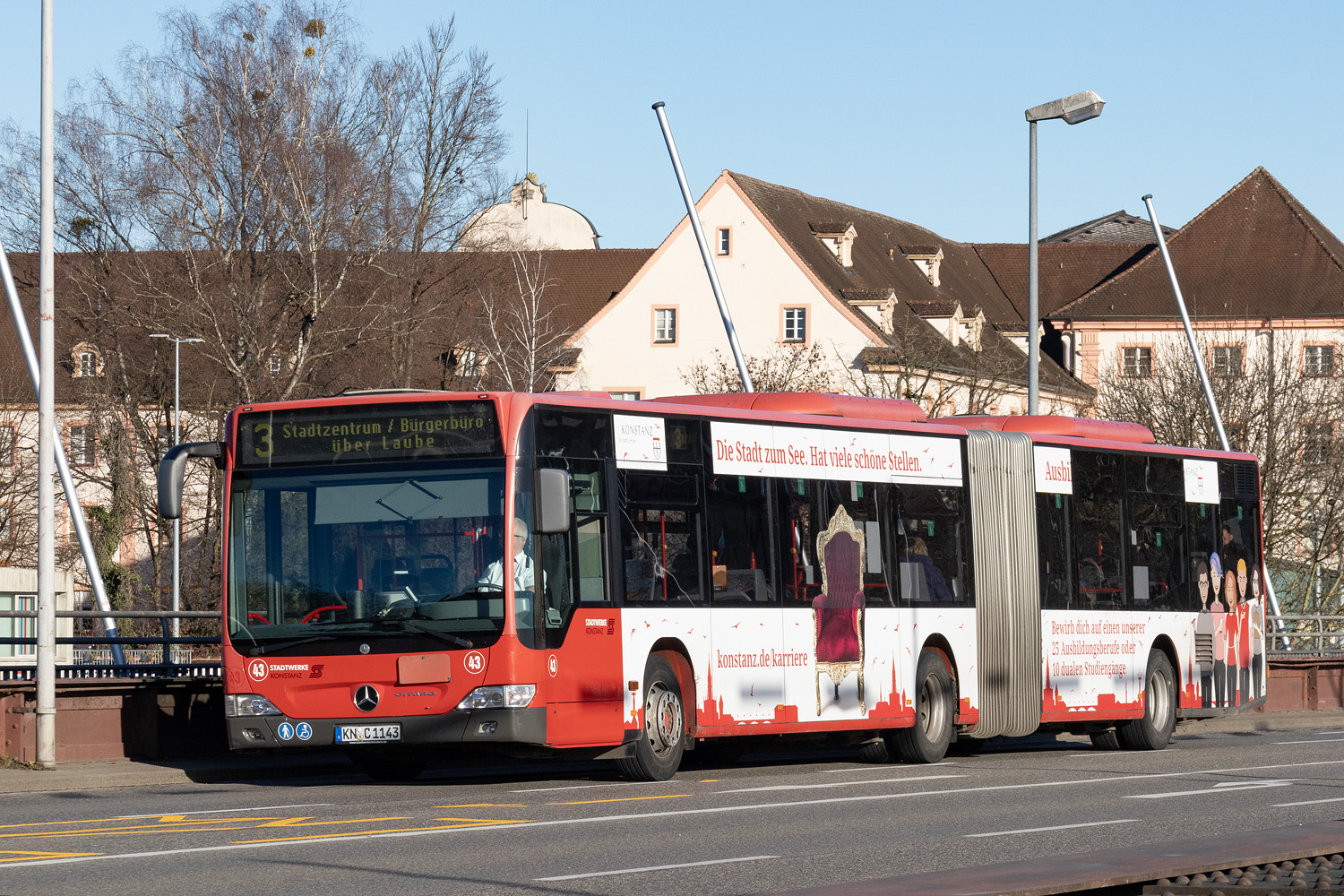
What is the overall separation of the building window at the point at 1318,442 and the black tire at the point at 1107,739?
95.1ft

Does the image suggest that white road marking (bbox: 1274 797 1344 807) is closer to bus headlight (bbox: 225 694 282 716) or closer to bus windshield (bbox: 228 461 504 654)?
bus windshield (bbox: 228 461 504 654)

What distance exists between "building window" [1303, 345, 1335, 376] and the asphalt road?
3892 cm

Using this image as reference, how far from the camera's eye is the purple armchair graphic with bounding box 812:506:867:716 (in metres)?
19.0

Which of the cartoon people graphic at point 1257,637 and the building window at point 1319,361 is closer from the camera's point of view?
the cartoon people graphic at point 1257,637

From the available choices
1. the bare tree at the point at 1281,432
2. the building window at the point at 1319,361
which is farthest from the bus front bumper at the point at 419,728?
the building window at the point at 1319,361

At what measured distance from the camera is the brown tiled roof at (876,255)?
74625 mm

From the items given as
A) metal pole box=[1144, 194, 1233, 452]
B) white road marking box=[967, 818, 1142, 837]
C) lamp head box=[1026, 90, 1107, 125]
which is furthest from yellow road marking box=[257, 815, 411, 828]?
metal pole box=[1144, 194, 1233, 452]

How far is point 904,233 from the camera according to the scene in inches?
3413

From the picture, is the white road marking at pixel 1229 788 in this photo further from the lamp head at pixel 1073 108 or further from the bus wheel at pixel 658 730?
the lamp head at pixel 1073 108

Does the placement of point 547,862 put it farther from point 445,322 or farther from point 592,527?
point 445,322

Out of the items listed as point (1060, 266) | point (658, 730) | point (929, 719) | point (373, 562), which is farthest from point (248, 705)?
point (1060, 266)

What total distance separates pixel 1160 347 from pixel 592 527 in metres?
67.6

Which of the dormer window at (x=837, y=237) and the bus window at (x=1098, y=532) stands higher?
the dormer window at (x=837, y=237)

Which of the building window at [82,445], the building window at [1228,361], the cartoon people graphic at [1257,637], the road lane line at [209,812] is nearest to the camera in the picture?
the road lane line at [209,812]
